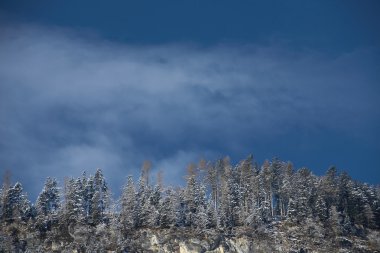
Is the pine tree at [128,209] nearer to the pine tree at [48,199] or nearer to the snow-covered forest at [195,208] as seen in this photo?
the snow-covered forest at [195,208]

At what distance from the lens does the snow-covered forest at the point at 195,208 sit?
456 ft

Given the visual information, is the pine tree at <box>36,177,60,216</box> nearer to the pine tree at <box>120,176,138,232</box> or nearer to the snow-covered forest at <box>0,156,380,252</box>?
the snow-covered forest at <box>0,156,380,252</box>

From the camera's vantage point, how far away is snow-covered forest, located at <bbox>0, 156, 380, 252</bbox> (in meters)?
139

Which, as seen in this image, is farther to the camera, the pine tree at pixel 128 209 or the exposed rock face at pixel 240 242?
the pine tree at pixel 128 209

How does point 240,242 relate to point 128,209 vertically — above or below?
below

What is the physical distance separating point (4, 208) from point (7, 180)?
8.01 metres

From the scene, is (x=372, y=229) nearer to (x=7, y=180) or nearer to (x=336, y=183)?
(x=336, y=183)

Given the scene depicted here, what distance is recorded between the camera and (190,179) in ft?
507

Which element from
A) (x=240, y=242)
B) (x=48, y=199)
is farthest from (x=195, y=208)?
(x=48, y=199)

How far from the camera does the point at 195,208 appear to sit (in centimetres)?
14838

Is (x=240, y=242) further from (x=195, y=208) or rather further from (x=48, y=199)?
(x=48, y=199)

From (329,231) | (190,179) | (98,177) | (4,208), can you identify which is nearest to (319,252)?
(329,231)

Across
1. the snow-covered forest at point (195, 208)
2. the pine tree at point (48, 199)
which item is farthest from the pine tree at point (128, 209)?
the pine tree at point (48, 199)

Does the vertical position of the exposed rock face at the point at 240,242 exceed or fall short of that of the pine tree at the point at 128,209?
it falls short
